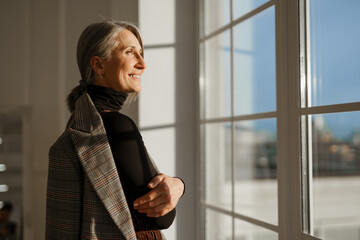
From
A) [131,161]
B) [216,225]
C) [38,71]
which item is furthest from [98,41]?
[38,71]

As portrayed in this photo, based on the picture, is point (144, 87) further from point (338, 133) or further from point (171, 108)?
point (338, 133)

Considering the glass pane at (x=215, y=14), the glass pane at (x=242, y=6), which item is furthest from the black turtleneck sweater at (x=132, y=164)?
the glass pane at (x=215, y=14)

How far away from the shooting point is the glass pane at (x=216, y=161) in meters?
2.28

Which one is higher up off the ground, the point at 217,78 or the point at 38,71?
the point at 38,71

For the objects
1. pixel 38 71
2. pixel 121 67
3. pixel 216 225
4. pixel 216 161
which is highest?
pixel 38 71

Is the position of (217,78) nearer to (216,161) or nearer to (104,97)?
(216,161)

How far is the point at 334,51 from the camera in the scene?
1382mm

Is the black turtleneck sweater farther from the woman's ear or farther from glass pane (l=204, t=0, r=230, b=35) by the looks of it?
glass pane (l=204, t=0, r=230, b=35)

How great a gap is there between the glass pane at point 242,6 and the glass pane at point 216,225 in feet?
3.58

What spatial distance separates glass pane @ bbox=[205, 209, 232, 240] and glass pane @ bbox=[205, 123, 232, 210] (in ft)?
0.21

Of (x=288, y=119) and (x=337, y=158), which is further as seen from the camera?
(x=288, y=119)

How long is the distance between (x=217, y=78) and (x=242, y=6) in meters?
0.48

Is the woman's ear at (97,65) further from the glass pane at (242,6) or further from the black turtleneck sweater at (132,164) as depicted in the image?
the glass pane at (242,6)

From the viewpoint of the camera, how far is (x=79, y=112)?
1.21 meters
